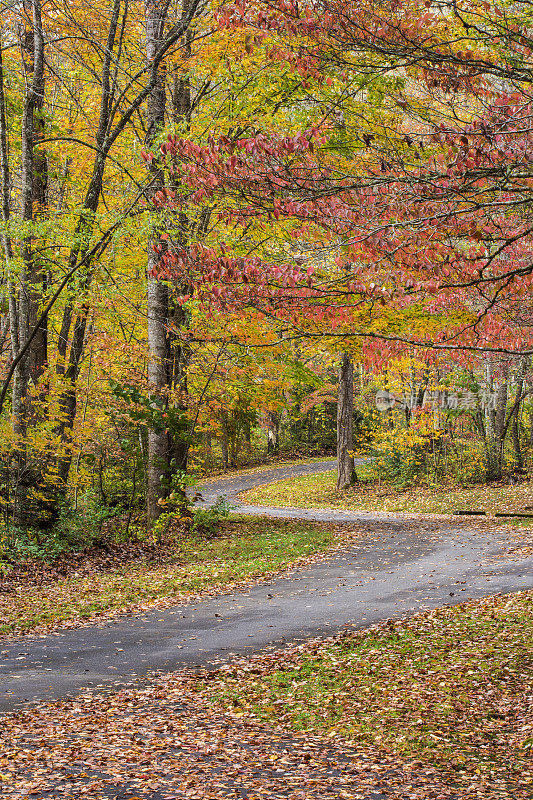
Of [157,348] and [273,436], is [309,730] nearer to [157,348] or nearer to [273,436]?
[157,348]

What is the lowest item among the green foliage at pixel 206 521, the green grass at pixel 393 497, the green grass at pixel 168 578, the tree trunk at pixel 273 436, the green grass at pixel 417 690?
the green grass at pixel 393 497

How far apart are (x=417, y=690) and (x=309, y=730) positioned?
1.22m

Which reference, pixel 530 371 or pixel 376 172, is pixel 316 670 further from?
pixel 530 371

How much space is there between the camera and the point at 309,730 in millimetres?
5199

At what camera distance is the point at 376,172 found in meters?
5.74

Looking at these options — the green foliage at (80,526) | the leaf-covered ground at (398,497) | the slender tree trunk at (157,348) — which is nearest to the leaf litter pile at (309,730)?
the green foliage at (80,526)

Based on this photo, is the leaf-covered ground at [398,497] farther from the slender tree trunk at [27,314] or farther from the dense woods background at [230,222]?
the slender tree trunk at [27,314]

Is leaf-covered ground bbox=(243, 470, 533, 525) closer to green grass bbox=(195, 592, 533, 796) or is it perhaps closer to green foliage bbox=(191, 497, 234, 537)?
green foliage bbox=(191, 497, 234, 537)

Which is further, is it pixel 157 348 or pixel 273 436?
pixel 273 436

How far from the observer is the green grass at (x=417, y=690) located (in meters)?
4.91

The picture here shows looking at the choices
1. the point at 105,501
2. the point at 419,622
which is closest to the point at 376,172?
the point at 419,622

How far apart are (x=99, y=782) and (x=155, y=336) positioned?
1009 centimetres

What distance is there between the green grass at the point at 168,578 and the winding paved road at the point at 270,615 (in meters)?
0.50

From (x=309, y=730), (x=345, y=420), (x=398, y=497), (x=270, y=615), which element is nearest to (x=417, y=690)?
(x=309, y=730)
